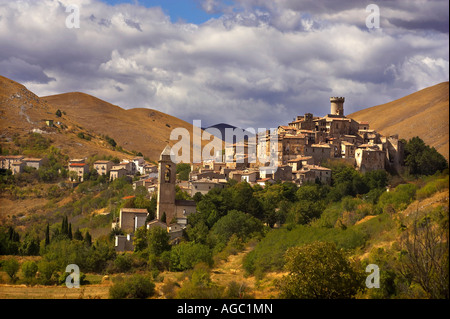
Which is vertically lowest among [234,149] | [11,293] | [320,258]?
[11,293]

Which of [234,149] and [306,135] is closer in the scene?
[306,135]

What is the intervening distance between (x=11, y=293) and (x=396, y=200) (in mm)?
22437

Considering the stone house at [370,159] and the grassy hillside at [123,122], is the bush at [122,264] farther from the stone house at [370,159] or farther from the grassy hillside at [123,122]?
the grassy hillside at [123,122]

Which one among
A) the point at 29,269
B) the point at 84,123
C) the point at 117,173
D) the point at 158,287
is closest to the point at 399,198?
the point at 158,287

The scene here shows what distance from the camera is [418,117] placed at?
92.6 m

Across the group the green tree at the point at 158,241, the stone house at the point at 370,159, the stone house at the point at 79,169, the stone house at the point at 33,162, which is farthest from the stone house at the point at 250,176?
the stone house at the point at 33,162

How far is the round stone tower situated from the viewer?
62938 mm

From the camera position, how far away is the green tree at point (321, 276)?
1009 inches

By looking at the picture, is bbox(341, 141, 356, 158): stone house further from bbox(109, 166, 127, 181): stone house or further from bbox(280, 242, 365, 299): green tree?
bbox(280, 242, 365, 299): green tree

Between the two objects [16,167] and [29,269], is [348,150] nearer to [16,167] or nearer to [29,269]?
[29,269]
